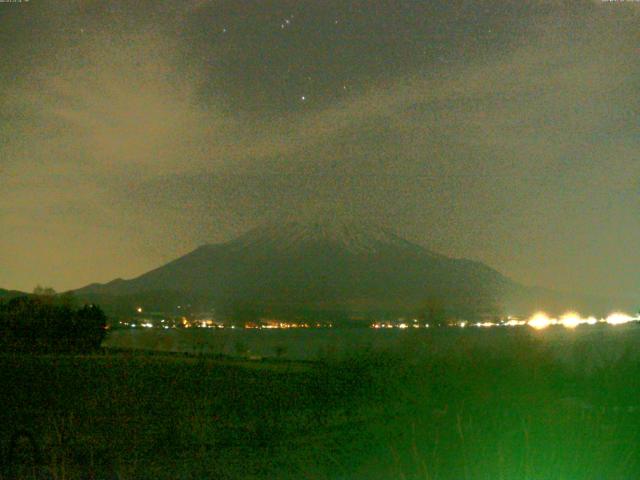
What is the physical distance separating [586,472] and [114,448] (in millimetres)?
8205

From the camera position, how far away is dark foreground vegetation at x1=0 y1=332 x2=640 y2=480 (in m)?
12.8

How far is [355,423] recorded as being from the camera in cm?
1880

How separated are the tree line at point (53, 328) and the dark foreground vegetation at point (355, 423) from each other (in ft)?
102

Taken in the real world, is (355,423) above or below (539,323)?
below

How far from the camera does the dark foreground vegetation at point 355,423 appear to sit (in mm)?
12812

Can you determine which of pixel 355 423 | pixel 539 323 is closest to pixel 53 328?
pixel 539 323

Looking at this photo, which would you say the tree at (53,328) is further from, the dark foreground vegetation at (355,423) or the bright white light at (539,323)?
the dark foreground vegetation at (355,423)

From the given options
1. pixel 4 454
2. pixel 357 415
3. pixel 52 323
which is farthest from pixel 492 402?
pixel 52 323

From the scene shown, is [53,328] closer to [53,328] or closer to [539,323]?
[53,328]

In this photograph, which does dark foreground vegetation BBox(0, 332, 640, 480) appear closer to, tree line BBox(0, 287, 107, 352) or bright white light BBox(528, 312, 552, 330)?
bright white light BBox(528, 312, 552, 330)

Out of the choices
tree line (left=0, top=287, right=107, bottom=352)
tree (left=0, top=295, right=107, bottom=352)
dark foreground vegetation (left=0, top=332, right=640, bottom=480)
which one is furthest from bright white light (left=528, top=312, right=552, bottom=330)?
tree (left=0, top=295, right=107, bottom=352)

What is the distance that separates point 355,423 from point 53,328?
4969 centimetres

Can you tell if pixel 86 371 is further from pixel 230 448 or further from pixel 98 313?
pixel 98 313

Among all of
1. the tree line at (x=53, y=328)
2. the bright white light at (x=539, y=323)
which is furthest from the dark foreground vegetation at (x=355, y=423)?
the tree line at (x=53, y=328)
